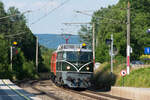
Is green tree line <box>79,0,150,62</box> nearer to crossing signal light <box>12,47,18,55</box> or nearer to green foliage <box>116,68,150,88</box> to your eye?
crossing signal light <box>12,47,18,55</box>

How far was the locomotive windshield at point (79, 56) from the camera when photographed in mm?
30062

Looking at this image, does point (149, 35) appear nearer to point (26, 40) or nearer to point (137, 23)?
point (137, 23)

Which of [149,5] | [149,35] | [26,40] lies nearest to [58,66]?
[149,35]

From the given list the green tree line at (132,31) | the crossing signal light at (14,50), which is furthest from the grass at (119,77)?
the crossing signal light at (14,50)

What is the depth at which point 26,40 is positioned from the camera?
90.7 meters

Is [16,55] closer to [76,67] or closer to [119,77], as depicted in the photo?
[119,77]

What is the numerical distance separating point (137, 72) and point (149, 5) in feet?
140

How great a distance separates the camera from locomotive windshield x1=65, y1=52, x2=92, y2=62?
98.6 feet

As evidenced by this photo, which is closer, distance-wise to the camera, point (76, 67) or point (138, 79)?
point (76, 67)

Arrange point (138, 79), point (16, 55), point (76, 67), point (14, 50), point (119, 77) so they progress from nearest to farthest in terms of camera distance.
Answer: point (76, 67)
point (138, 79)
point (119, 77)
point (14, 50)
point (16, 55)

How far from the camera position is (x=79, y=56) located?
30.1m

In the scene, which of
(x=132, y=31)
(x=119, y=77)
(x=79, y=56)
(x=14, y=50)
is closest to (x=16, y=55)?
(x=14, y=50)

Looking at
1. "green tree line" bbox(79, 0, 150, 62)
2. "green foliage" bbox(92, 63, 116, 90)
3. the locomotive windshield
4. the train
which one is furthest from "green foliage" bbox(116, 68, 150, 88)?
"green tree line" bbox(79, 0, 150, 62)

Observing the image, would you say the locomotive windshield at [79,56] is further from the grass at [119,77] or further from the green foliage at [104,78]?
the green foliage at [104,78]
